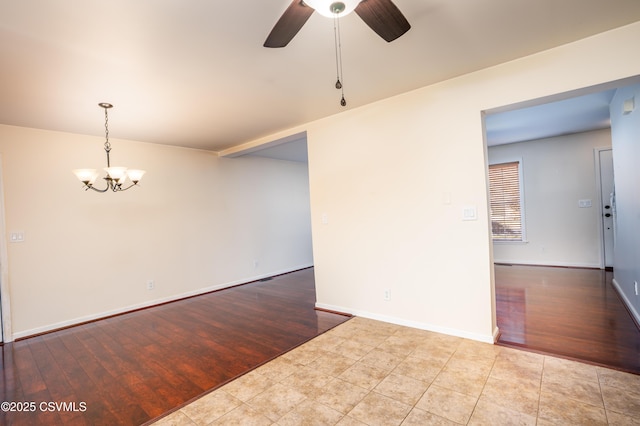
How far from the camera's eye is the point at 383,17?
4.60 ft

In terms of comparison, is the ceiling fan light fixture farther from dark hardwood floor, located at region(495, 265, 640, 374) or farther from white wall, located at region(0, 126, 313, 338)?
white wall, located at region(0, 126, 313, 338)

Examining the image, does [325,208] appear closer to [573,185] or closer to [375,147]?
[375,147]

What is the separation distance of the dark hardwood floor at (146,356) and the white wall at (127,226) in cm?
40

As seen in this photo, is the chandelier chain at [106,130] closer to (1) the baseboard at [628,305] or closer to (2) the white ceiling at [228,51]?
(2) the white ceiling at [228,51]

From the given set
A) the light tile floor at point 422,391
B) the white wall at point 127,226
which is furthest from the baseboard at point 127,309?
the light tile floor at point 422,391

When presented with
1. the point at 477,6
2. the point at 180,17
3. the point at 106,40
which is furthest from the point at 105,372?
the point at 477,6

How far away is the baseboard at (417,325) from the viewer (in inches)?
107

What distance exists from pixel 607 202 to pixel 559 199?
25.8 inches

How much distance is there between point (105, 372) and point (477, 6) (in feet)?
12.8

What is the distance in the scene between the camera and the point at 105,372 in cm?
253

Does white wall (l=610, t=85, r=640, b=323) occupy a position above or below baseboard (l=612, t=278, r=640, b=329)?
above

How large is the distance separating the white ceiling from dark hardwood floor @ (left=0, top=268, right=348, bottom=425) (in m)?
2.45

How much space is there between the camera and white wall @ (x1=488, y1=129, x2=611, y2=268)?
5.30 meters

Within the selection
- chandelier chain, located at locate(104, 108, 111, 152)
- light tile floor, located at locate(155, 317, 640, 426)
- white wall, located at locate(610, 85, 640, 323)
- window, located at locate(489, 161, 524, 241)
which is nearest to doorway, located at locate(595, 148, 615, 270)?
window, located at locate(489, 161, 524, 241)
